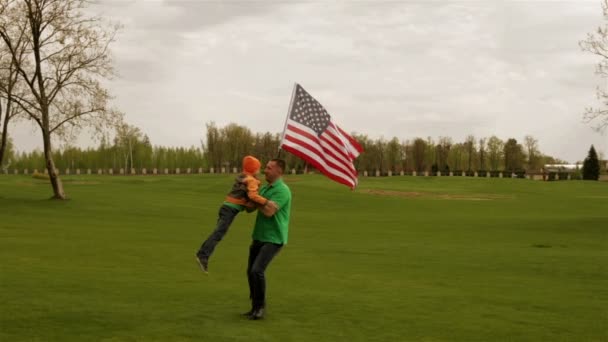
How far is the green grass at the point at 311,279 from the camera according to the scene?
11.7 metres

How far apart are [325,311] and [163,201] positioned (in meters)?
39.4

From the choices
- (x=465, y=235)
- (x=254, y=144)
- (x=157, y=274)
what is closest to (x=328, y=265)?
(x=157, y=274)

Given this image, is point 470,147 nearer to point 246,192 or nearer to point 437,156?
point 437,156

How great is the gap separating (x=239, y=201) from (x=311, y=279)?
705 cm

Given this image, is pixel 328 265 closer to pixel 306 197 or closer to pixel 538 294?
pixel 538 294

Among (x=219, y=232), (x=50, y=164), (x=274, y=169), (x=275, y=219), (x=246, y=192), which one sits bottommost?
(x=219, y=232)

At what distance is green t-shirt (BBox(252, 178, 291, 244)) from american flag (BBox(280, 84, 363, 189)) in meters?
1.44

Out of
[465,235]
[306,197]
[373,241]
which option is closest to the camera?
[373,241]

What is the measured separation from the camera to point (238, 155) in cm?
14762

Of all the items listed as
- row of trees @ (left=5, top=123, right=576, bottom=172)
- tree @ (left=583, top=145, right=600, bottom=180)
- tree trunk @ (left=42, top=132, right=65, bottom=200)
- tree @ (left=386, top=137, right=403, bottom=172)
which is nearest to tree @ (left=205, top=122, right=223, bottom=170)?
row of trees @ (left=5, top=123, right=576, bottom=172)

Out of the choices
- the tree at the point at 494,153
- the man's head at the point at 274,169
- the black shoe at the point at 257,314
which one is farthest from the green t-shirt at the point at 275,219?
the tree at the point at 494,153

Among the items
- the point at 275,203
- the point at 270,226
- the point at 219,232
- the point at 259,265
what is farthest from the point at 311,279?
A: the point at 219,232

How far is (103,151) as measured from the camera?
5822 inches

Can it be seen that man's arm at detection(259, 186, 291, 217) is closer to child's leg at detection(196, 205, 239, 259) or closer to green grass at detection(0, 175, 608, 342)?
child's leg at detection(196, 205, 239, 259)
